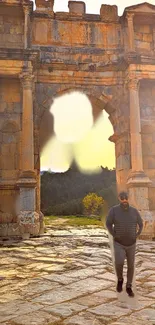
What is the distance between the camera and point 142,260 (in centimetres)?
674

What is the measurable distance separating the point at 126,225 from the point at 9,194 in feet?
23.2

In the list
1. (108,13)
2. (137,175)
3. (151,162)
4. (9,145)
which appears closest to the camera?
(137,175)

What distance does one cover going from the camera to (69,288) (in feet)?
15.6

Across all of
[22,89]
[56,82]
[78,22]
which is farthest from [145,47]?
[22,89]

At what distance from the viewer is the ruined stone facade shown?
36.0 feet

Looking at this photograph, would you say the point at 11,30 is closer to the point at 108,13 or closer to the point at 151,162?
the point at 108,13

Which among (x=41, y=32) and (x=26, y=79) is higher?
(x=41, y=32)

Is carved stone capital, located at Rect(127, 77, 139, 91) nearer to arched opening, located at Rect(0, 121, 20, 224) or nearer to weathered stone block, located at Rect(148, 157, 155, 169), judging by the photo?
weathered stone block, located at Rect(148, 157, 155, 169)

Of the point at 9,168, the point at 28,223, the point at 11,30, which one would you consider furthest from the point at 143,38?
the point at 28,223

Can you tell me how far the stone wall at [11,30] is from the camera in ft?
39.0

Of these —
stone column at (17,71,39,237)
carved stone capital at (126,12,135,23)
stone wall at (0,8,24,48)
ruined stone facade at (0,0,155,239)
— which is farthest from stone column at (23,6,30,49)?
carved stone capital at (126,12,135,23)

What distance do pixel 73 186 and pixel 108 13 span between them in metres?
26.9

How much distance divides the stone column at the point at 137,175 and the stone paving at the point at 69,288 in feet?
7.25

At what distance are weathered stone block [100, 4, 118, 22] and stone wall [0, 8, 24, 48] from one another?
2935 mm
